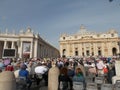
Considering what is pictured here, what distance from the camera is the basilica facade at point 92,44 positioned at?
98.4 m

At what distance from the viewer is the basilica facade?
98375 millimetres

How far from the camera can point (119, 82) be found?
718 cm

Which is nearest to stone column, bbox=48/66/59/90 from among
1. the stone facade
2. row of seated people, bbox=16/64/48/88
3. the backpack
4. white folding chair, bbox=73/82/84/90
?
the backpack

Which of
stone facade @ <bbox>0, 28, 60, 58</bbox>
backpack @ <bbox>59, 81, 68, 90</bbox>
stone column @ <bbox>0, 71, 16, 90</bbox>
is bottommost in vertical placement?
backpack @ <bbox>59, 81, 68, 90</bbox>

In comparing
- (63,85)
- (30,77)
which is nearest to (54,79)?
(63,85)

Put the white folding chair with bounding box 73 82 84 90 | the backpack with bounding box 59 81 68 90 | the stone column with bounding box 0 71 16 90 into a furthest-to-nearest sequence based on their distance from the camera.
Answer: the backpack with bounding box 59 81 68 90 → the white folding chair with bounding box 73 82 84 90 → the stone column with bounding box 0 71 16 90

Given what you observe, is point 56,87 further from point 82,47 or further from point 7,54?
point 82,47

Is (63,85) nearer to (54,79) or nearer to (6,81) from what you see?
(54,79)

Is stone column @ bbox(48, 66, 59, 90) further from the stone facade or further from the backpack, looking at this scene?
the stone facade

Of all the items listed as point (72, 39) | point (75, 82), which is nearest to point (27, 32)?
point (72, 39)

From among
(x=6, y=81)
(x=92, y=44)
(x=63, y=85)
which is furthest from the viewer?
(x=92, y=44)

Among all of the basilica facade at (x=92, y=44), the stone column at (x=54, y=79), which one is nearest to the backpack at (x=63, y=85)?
the stone column at (x=54, y=79)

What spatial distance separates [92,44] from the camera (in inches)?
3996

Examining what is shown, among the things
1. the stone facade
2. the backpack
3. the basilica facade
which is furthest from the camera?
the basilica facade
